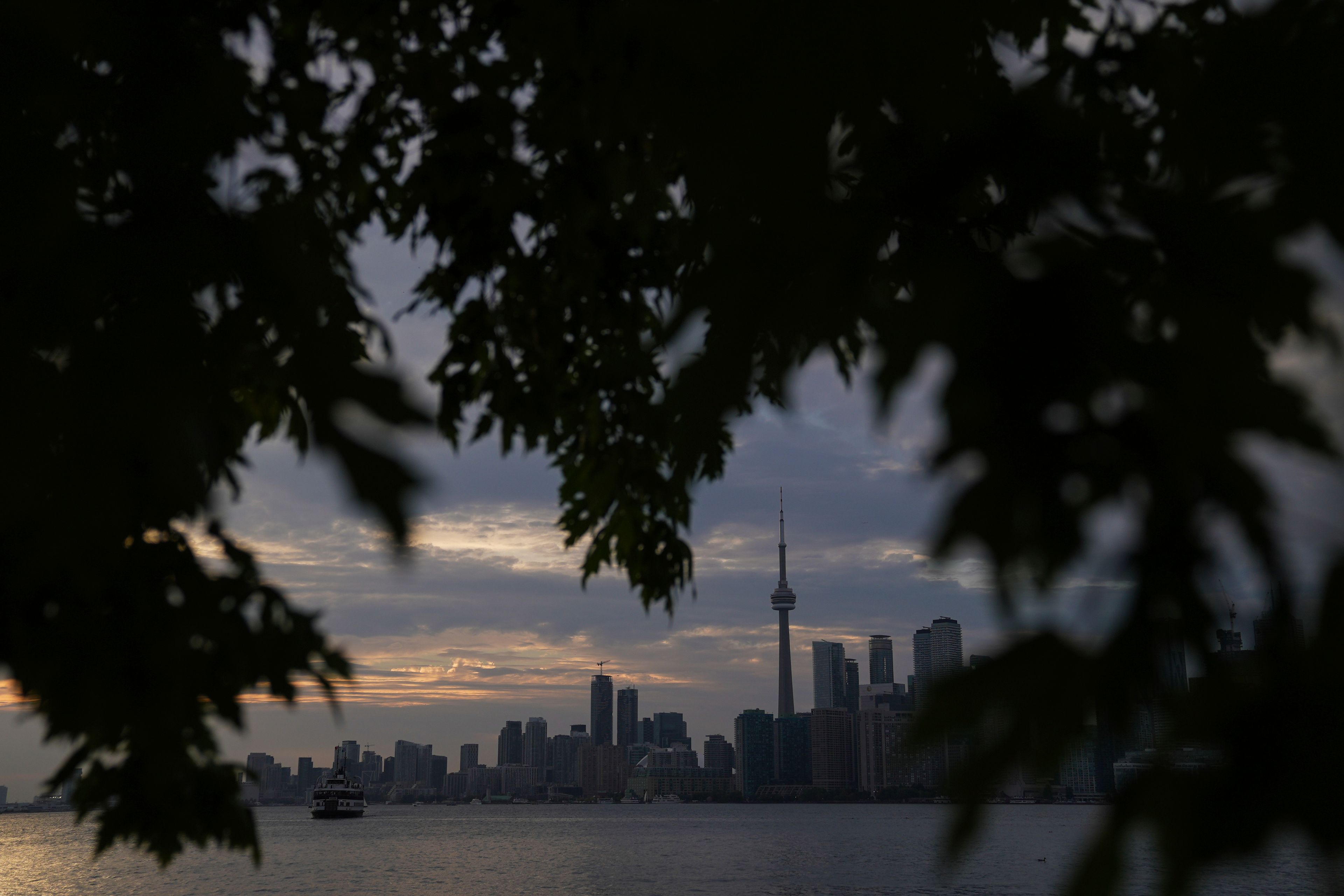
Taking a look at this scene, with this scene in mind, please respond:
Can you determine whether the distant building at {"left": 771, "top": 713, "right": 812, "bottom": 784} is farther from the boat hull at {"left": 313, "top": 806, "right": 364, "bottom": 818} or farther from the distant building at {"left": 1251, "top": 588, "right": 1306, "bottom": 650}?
the distant building at {"left": 1251, "top": 588, "right": 1306, "bottom": 650}

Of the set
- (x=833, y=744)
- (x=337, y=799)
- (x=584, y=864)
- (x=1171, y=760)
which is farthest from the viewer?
(x=833, y=744)

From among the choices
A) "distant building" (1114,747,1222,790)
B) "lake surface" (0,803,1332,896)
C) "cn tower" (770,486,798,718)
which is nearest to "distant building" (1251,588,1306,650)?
"distant building" (1114,747,1222,790)

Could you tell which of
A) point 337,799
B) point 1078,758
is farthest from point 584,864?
point 1078,758

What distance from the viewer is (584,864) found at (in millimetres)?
87750

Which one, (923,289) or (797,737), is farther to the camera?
(797,737)

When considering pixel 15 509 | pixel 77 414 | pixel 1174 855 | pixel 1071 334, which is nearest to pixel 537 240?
pixel 15 509

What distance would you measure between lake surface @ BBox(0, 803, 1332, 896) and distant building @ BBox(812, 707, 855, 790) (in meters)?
20.6

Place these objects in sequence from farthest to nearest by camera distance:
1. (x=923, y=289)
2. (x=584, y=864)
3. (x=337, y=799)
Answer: (x=337, y=799), (x=584, y=864), (x=923, y=289)

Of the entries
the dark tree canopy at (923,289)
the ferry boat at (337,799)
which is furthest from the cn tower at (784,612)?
the dark tree canopy at (923,289)

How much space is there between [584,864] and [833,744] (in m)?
99.0

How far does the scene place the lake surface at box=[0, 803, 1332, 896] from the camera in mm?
71375

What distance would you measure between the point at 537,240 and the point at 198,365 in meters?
4.44

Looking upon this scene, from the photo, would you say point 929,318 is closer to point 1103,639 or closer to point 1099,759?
point 1103,639

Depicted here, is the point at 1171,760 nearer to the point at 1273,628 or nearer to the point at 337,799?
the point at 1273,628
